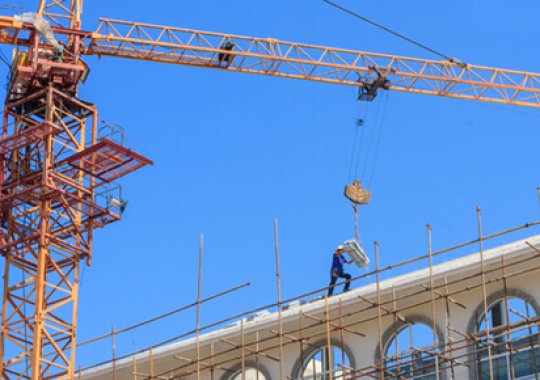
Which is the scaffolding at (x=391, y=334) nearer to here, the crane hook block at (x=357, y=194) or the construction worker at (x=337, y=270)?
the construction worker at (x=337, y=270)

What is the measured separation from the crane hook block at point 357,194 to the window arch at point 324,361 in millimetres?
12555

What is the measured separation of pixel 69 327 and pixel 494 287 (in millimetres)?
17695

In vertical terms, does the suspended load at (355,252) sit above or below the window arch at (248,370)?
above

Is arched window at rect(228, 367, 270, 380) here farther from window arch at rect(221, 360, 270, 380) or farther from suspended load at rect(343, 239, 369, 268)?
suspended load at rect(343, 239, 369, 268)

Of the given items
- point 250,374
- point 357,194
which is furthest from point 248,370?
point 357,194

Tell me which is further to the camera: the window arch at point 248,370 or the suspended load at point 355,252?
the suspended load at point 355,252

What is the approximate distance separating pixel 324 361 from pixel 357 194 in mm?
13742

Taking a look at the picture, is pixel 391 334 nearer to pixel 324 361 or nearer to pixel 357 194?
pixel 324 361

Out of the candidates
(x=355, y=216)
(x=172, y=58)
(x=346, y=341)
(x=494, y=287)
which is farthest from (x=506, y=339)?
(x=172, y=58)

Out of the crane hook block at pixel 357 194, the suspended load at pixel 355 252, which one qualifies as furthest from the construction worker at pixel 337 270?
the crane hook block at pixel 357 194

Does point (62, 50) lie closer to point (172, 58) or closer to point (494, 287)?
point (172, 58)

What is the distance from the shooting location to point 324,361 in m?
42.2

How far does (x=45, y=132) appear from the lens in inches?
2026

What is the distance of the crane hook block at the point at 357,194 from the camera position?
179ft
